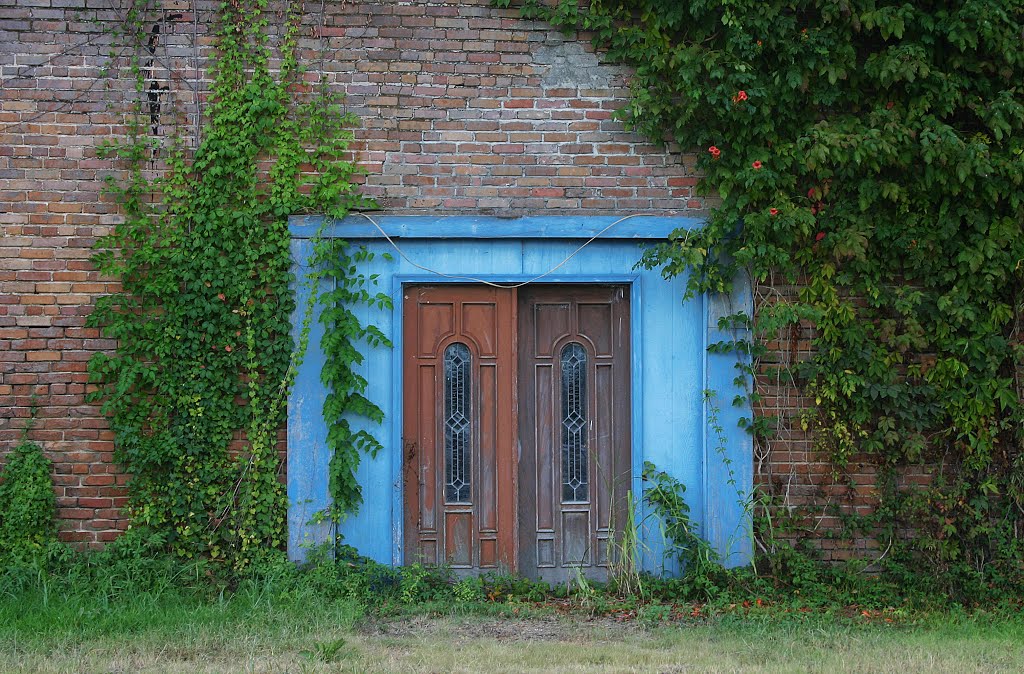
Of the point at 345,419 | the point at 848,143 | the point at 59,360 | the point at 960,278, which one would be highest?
the point at 848,143

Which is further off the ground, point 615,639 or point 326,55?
point 326,55

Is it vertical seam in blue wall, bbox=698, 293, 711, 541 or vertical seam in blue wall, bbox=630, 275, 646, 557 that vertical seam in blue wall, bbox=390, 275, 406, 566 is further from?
vertical seam in blue wall, bbox=698, 293, 711, 541

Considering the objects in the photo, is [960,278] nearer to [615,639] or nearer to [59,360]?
[615,639]

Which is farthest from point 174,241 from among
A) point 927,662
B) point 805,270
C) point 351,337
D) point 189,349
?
point 927,662

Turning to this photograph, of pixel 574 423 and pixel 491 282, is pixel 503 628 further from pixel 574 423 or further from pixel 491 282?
pixel 491 282

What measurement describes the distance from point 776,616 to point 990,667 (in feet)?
3.75

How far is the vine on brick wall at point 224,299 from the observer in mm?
5641

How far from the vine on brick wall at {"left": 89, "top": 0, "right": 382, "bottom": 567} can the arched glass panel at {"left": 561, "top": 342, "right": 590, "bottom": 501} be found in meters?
1.24

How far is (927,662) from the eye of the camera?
4.49m

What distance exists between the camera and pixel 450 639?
4.93 m

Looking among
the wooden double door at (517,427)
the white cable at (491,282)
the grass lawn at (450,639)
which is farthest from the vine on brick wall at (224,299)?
the grass lawn at (450,639)

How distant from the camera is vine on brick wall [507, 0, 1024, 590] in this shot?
18.5ft

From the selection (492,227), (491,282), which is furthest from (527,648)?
(492,227)

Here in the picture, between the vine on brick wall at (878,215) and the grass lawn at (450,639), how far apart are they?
3.03ft
